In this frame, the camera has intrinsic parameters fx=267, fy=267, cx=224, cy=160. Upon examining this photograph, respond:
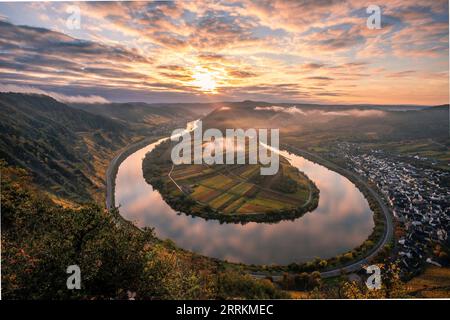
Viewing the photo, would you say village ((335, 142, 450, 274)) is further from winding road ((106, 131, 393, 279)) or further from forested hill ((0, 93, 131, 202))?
forested hill ((0, 93, 131, 202))

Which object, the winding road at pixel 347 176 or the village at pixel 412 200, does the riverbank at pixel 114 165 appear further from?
the village at pixel 412 200

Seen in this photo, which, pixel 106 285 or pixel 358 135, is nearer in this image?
pixel 106 285

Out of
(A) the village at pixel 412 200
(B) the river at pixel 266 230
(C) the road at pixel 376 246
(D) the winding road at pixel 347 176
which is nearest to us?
(C) the road at pixel 376 246

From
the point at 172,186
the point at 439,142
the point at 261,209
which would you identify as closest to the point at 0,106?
the point at 172,186

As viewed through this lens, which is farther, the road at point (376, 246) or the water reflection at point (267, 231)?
the water reflection at point (267, 231)

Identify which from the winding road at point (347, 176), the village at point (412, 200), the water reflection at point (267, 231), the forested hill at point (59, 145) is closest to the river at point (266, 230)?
the water reflection at point (267, 231)

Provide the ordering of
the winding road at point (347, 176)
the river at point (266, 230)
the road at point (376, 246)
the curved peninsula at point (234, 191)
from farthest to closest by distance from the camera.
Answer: the curved peninsula at point (234, 191)
the river at point (266, 230)
the winding road at point (347, 176)
the road at point (376, 246)

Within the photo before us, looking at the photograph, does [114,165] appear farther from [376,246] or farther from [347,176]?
[376,246]
